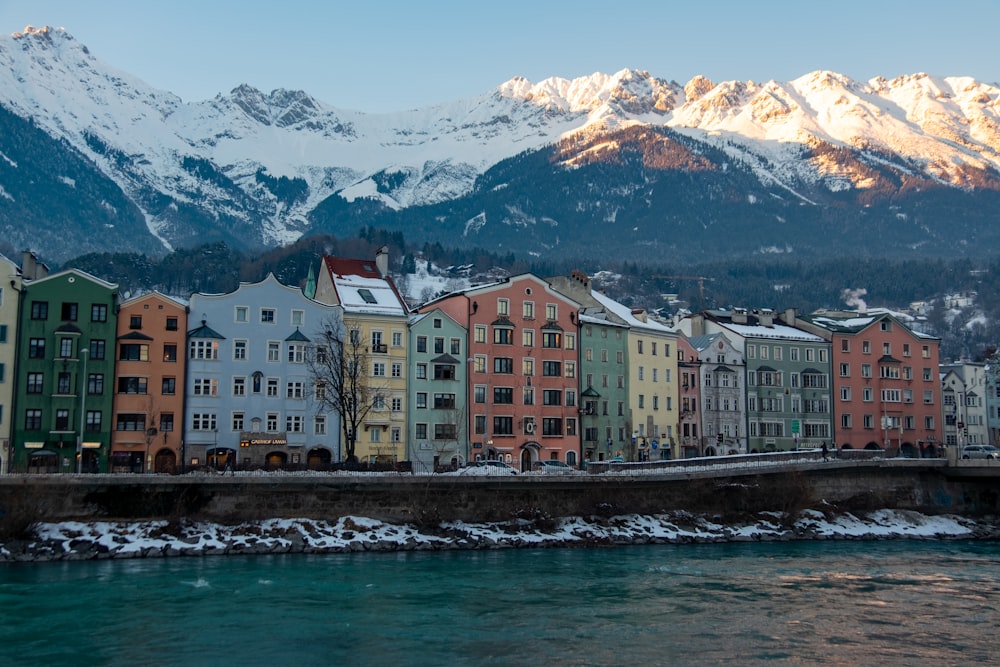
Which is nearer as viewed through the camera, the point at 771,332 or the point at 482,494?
the point at 482,494

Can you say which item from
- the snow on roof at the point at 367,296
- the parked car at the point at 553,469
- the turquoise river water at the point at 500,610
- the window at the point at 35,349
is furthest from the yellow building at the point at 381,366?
the turquoise river water at the point at 500,610

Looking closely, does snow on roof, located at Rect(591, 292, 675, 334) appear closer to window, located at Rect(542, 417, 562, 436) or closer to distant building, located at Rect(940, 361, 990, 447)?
window, located at Rect(542, 417, 562, 436)

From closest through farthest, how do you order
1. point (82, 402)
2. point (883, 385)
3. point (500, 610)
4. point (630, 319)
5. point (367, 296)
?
point (500, 610), point (82, 402), point (367, 296), point (630, 319), point (883, 385)

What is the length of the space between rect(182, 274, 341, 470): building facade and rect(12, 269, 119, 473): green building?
19.8ft

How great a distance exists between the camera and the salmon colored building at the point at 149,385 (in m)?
80.3

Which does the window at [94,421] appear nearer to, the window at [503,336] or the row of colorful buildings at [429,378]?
the row of colorful buildings at [429,378]

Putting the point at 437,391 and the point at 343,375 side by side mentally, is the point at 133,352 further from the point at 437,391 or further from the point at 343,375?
the point at 437,391

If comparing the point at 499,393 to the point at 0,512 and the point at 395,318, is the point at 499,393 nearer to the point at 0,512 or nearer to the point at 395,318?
the point at 395,318

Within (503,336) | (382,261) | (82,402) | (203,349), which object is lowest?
(82,402)

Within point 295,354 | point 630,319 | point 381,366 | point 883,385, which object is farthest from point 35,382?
point 883,385

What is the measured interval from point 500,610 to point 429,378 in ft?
154

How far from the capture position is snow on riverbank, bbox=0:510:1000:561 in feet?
197

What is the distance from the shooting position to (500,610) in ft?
149

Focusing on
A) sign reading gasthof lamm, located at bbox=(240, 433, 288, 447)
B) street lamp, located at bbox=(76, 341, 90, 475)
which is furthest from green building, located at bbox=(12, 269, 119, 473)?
sign reading gasthof lamm, located at bbox=(240, 433, 288, 447)
